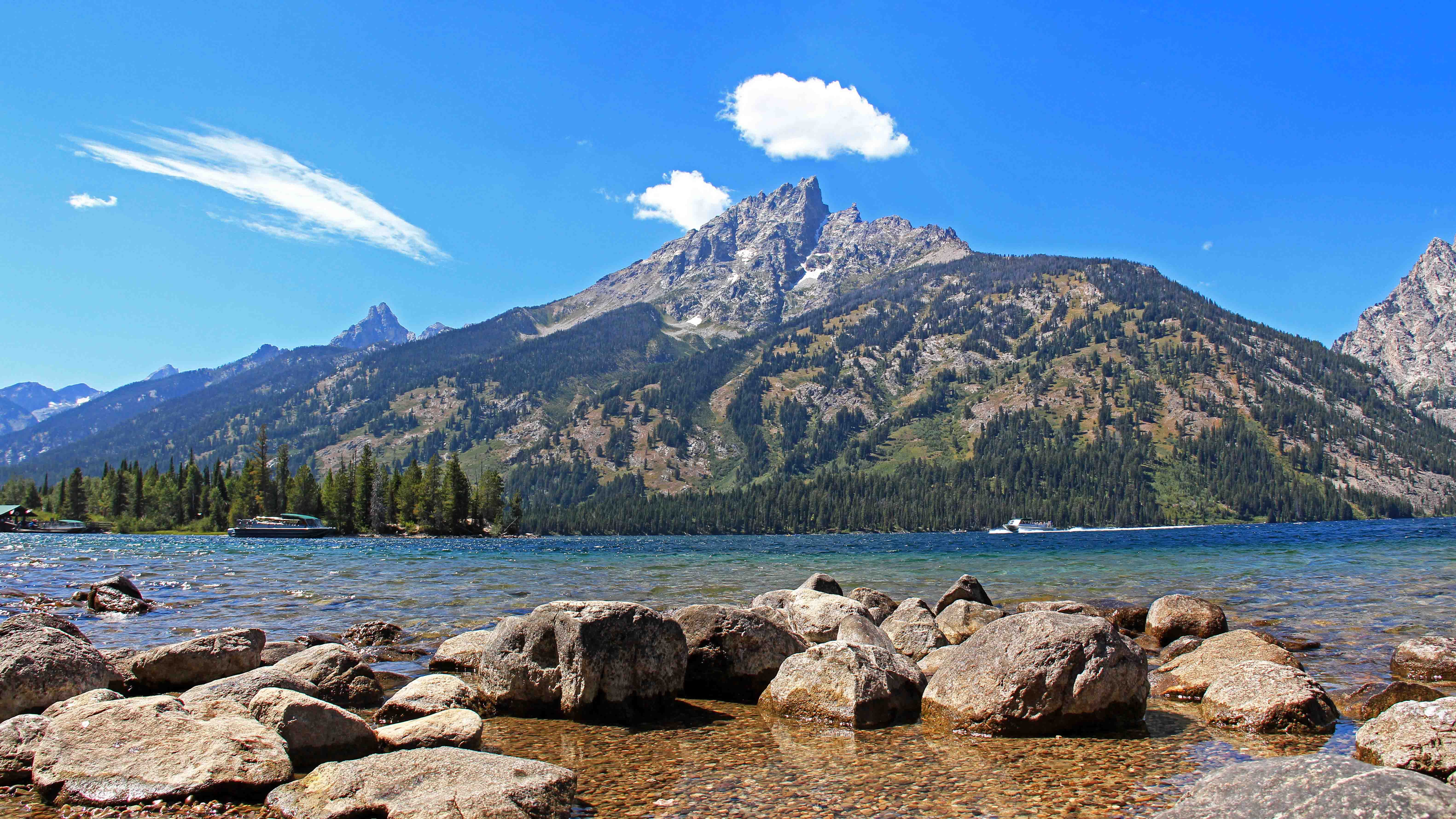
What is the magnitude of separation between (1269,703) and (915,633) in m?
9.29

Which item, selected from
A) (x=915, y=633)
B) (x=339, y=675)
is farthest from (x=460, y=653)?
(x=915, y=633)

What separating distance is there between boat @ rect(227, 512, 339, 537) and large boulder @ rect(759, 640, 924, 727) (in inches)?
6618

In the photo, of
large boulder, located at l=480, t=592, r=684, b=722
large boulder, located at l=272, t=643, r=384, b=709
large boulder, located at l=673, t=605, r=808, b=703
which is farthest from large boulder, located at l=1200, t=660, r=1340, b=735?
large boulder, located at l=272, t=643, r=384, b=709

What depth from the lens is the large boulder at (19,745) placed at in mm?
10234

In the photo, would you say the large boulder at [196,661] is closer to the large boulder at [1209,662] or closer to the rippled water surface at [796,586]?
the rippled water surface at [796,586]

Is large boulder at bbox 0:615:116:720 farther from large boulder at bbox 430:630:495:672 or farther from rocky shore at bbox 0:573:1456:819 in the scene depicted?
large boulder at bbox 430:630:495:672

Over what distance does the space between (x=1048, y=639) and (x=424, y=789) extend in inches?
427

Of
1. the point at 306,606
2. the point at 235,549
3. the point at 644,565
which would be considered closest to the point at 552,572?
the point at 644,565

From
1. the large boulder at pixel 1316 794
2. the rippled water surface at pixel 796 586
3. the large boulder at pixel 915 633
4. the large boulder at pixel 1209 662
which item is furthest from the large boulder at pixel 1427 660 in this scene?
the large boulder at pixel 1316 794

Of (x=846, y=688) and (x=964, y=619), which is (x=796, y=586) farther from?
(x=846, y=688)

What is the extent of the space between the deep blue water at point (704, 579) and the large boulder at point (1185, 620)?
2964 mm

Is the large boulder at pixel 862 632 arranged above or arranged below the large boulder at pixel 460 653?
above

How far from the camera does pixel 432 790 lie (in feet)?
29.4

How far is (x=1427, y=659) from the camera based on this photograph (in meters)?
18.0
